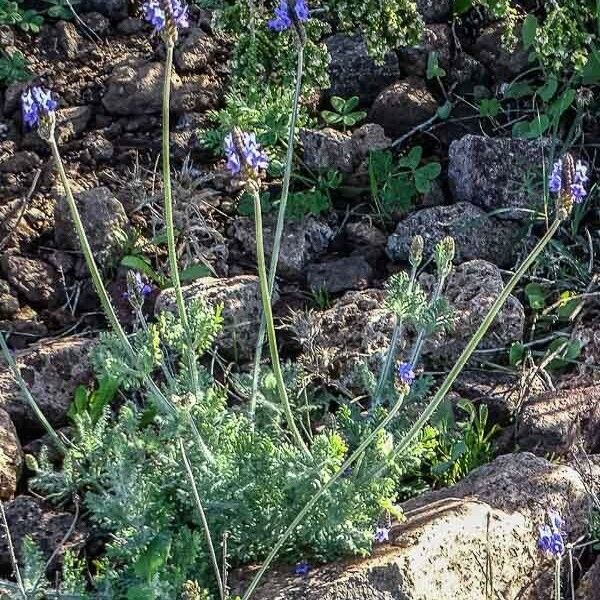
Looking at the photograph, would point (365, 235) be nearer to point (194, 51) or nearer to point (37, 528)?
point (194, 51)

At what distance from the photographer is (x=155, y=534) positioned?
8.95 ft

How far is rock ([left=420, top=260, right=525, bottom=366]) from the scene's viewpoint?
3697mm

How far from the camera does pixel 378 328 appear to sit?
3.68 meters

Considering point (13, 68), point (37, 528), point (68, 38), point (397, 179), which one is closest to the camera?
point (37, 528)

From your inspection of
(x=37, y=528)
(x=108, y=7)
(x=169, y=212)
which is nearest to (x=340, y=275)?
(x=37, y=528)

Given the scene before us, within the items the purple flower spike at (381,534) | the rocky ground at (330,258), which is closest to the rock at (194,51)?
the rocky ground at (330,258)

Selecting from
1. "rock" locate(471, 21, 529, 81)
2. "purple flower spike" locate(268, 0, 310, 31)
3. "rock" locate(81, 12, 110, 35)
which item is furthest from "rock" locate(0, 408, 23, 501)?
"rock" locate(471, 21, 529, 81)

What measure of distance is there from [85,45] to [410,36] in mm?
1461

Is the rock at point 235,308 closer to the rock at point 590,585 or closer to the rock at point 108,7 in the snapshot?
the rock at point 590,585

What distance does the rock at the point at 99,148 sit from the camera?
4617 millimetres

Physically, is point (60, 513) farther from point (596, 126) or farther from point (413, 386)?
point (596, 126)

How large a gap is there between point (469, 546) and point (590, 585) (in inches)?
14.3

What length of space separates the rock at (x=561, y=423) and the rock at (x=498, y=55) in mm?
1616

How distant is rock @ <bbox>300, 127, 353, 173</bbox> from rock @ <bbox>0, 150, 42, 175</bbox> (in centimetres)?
101
